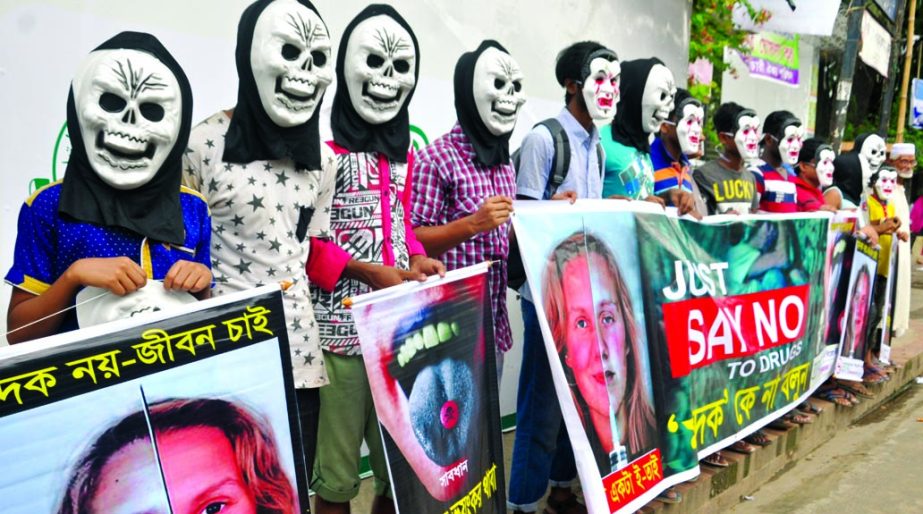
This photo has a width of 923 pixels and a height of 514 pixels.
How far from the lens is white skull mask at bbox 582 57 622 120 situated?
359 centimetres

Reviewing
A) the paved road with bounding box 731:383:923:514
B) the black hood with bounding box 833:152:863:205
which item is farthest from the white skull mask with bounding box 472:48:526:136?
the black hood with bounding box 833:152:863:205

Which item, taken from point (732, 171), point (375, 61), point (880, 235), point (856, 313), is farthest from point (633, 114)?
point (880, 235)

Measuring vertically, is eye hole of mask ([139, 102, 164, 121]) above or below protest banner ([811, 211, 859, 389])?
above

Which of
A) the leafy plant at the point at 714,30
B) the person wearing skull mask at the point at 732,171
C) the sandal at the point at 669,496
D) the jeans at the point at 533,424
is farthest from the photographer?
the leafy plant at the point at 714,30

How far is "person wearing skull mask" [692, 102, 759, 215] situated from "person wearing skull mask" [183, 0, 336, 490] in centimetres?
283

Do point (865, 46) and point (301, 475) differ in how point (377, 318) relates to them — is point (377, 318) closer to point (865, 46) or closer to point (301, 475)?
point (301, 475)

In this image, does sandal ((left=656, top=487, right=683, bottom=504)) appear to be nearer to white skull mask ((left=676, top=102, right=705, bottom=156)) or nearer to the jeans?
the jeans

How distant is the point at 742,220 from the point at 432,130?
5.18 feet

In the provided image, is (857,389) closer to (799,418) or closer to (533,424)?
(799,418)

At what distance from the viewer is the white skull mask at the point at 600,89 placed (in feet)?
11.8

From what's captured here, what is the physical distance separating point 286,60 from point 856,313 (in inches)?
175

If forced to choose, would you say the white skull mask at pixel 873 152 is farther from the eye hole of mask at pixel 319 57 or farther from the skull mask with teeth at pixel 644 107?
the eye hole of mask at pixel 319 57

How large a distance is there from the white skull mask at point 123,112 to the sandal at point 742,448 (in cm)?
343

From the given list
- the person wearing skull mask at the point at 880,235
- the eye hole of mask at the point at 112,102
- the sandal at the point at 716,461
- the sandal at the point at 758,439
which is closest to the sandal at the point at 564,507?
the sandal at the point at 716,461
